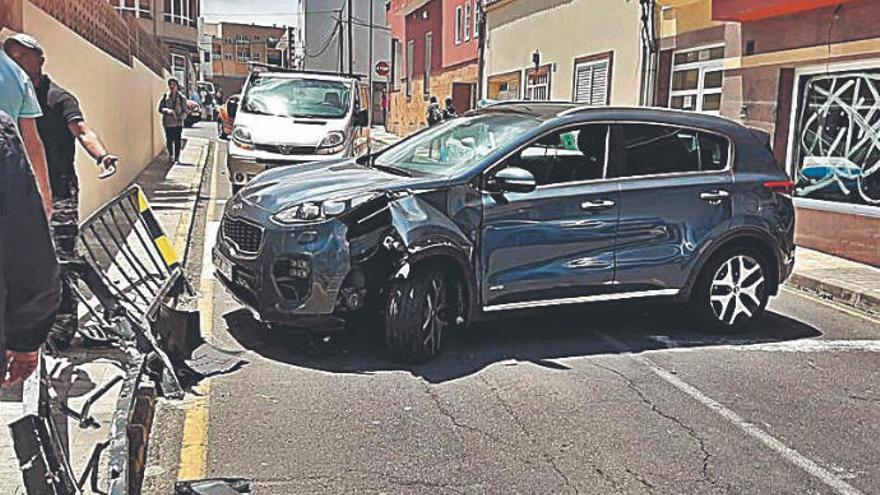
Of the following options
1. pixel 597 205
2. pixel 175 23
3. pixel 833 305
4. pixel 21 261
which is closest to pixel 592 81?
pixel 833 305

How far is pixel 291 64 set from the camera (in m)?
63.6

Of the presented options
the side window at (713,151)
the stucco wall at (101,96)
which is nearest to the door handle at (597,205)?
the side window at (713,151)

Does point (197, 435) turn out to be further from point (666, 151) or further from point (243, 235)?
point (666, 151)

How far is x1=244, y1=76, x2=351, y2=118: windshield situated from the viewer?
43.3ft

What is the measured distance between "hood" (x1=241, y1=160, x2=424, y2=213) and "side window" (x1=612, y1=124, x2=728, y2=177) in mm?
1727

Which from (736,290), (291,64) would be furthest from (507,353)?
(291,64)

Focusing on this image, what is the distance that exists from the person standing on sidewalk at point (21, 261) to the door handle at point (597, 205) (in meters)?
4.36

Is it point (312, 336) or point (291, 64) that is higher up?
point (291, 64)

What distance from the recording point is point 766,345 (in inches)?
257

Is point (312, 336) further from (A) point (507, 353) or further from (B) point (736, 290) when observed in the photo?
(B) point (736, 290)

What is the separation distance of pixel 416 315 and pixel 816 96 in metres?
7.72

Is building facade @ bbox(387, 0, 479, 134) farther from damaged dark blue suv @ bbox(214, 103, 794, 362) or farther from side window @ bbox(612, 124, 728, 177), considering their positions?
damaged dark blue suv @ bbox(214, 103, 794, 362)

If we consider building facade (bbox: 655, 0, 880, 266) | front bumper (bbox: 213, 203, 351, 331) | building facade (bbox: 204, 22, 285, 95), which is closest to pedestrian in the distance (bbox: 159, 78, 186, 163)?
building facade (bbox: 655, 0, 880, 266)

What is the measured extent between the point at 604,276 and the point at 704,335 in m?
1.13
